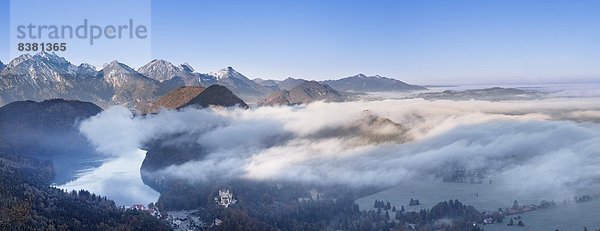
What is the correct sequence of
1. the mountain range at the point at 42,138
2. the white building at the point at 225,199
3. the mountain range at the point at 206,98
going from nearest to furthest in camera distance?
the white building at the point at 225,199
the mountain range at the point at 42,138
the mountain range at the point at 206,98

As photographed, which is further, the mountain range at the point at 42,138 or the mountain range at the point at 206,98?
the mountain range at the point at 206,98

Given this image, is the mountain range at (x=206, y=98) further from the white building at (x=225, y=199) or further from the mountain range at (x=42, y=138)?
the white building at (x=225, y=199)

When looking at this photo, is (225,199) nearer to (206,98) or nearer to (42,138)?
(206,98)

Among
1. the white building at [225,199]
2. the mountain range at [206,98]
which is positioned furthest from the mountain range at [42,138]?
the white building at [225,199]

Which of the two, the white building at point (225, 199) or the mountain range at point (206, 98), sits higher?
the mountain range at point (206, 98)

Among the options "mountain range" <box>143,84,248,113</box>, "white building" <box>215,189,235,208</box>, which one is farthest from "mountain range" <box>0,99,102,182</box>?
"white building" <box>215,189,235,208</box>

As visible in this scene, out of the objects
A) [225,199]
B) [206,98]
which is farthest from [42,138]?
[225,199]

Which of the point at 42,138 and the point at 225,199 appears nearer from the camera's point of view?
the point at 225,199

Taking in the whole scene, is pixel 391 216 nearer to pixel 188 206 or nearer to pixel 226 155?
pixel 188 206

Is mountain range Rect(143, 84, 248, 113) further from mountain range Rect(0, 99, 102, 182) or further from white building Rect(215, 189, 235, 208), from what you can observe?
white building Rect(215, 189, 235, 208)

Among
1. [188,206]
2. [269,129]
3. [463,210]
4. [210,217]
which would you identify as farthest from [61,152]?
[463,210]

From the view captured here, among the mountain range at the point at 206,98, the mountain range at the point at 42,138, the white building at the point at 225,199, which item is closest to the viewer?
the white building at the point at 225,199
